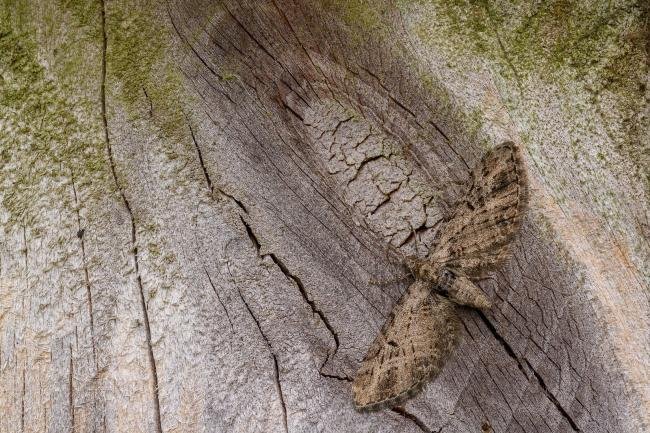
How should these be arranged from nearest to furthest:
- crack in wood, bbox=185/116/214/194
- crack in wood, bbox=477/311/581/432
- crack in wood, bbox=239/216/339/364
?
1. crack in wood, bbox=477/311/581/432
2. crack in wood, bbox=239/216/339/364
3. crack in wood, bbox=185/116/214/194

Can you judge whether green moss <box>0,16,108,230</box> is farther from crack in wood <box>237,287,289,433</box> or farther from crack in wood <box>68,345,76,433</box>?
crack in wood <box>237,287,289,433</box>

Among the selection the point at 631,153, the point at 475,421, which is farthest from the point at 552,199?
the point at 475,421

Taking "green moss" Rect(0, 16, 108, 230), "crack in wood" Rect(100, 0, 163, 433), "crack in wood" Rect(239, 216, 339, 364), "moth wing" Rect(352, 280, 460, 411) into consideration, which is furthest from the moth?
"green moss" Rect(0, 16, 108, 230)

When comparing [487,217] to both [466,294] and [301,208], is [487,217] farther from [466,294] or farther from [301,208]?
[301,208]

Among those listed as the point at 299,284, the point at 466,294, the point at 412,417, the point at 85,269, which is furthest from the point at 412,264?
the point at 85,269

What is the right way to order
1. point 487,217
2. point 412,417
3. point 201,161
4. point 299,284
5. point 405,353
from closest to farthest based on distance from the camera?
point 412,417, point 299,284, point 201,161, point 405,353, point 487,217

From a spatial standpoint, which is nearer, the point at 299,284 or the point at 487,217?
the point at 299,284
